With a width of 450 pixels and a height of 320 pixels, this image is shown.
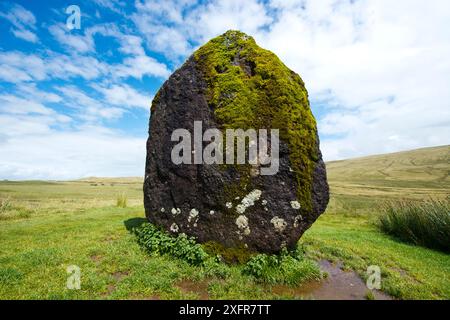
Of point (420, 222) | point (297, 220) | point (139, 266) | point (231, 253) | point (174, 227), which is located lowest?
point (139, 266)

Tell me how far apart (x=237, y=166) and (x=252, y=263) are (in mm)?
2745

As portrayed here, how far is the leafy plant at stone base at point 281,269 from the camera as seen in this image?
297 inches

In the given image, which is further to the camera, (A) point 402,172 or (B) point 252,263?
(A) point 402,172

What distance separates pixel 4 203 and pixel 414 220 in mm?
26132

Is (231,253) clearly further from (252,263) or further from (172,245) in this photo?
(172,245)

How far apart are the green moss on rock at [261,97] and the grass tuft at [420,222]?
7703 mm


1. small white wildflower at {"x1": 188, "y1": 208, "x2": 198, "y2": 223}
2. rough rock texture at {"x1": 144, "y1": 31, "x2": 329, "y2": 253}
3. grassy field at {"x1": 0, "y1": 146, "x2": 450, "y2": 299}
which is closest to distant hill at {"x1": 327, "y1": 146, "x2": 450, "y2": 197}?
grassy field at {"x1": 0, "y1": 146, "x2": 450, "y2": 299}

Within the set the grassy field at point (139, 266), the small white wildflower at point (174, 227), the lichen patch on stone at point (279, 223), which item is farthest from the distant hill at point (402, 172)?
the small white wildflower at point (174, 227)

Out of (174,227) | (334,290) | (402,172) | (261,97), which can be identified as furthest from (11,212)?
(402,172)

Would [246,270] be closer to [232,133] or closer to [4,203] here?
[232,133]

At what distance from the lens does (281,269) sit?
788 cm

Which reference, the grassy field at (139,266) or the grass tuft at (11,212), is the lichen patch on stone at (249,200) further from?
the grass tuft at (11,212)

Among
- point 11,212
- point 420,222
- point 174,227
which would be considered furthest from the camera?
point 11,212

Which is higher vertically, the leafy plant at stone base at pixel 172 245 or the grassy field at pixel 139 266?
the leafy plant at stone base at pixel 172 245
